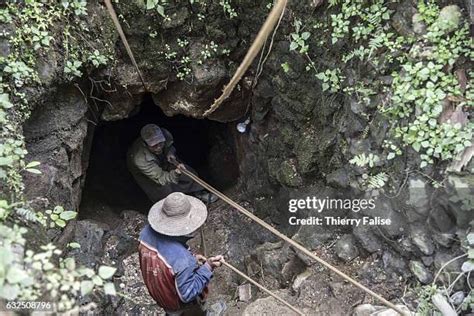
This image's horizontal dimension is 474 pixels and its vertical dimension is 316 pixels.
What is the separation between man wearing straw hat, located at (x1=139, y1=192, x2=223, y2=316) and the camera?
13.1ft

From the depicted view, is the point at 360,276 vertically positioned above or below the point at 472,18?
below

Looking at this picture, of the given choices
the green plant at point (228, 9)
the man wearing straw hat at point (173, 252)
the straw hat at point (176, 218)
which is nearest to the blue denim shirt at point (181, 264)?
the man wearing straw hat at point (173, 252)

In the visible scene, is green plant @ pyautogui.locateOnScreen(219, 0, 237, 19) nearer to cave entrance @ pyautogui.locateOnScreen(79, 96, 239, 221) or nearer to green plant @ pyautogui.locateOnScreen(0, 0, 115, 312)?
green plant @ pyautogui.locateOnScreen(0, 0, 115, 312)

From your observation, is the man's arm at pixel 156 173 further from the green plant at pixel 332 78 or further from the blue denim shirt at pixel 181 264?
the green plant at pixel 332 78

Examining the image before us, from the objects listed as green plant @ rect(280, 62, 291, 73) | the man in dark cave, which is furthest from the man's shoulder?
green plant @ rect(280, 62, 291, 73)

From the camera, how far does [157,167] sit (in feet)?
21.9

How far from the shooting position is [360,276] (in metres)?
4.25

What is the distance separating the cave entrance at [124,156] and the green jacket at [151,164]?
63 centimetres

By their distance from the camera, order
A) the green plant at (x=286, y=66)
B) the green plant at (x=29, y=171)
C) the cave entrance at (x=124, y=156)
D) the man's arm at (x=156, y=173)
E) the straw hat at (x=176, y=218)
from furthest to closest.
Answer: the cave entrance at (x=124, y=156) < the man's arm at (x=156, y=173) < the green plant at (x=286, y=66) < the straw hat at (x=176, y=218) < the green plant at (x=29, y=171)

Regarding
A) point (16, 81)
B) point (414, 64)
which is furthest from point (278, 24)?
point (16, 81)

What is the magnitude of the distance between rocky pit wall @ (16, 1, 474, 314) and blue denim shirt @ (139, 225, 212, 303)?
104 centimetres

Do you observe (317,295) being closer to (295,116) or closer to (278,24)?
(295,116)

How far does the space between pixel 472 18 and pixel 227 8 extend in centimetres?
238

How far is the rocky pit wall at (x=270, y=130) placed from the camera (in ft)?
13.1
